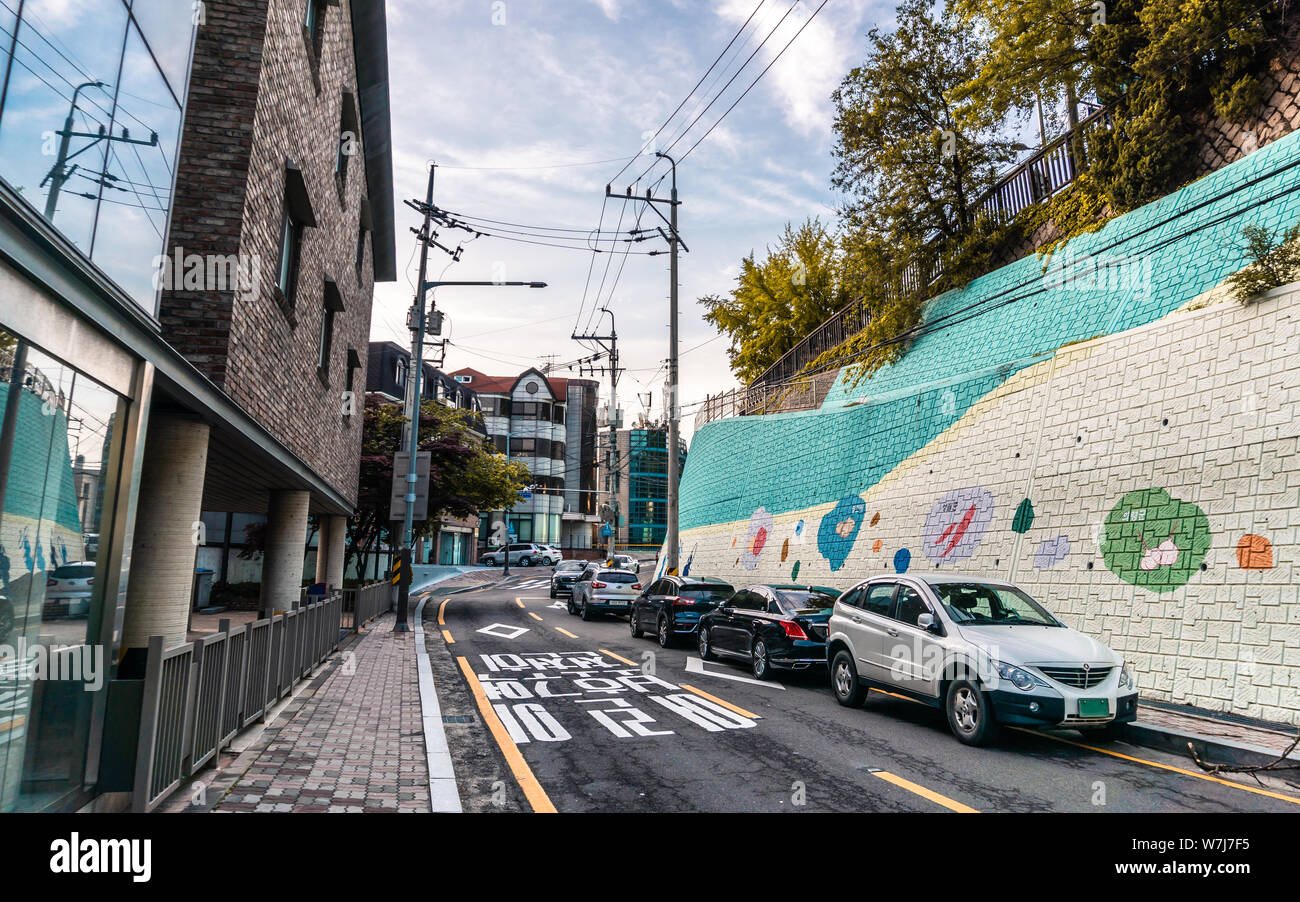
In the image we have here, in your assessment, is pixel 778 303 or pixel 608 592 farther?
pixel 778 303

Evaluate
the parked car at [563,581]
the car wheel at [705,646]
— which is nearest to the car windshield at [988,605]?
the car wheel at [705,646]

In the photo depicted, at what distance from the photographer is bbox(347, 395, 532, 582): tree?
24.9 metres

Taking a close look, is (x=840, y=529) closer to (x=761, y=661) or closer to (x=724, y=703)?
(x=761, y=661)

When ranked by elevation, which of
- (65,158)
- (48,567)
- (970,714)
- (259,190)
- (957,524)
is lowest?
(970,714)

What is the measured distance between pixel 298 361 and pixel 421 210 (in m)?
13.2

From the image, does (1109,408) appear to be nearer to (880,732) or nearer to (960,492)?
(960,492)

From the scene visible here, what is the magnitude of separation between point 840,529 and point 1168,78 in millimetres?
10926

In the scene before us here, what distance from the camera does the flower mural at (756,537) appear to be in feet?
75.3

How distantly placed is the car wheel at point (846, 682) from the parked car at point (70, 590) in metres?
8.19

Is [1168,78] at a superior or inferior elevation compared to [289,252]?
superior

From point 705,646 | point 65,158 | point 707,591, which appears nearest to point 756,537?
point 707,591

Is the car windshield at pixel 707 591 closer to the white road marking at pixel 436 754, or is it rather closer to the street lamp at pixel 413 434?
the white road marking at pixel 436 754

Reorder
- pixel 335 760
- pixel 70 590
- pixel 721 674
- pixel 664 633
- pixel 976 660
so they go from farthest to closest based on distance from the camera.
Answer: pixel 664 633 < pixel 721 674 < pixel 976 660 < pixel 335 760 < pixel 70 590

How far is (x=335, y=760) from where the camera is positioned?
6.53 m
